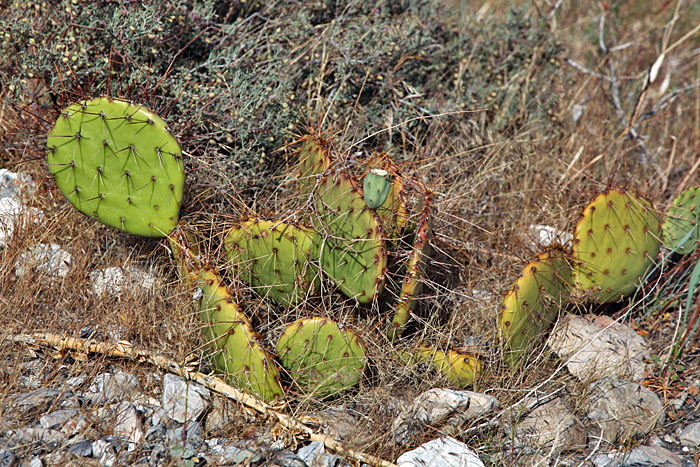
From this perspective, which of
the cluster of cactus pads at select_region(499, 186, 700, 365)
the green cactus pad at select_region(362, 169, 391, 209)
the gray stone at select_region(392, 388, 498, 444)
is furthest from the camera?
the cluster of cactus pads at select_region(499, 186, 700, 365)

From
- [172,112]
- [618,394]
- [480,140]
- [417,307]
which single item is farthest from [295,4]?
[618,394]

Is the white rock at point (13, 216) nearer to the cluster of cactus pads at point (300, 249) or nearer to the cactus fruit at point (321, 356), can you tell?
the cluster of cactus pads at point (300, 249)

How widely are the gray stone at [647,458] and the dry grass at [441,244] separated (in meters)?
0.23

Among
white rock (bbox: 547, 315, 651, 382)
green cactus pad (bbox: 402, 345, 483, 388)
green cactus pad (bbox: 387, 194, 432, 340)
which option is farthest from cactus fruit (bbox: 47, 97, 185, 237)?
white rock (bbox: 547, 315, 651, 382)

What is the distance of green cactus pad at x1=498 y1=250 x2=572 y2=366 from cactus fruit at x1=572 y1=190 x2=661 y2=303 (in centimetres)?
13

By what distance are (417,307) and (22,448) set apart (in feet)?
4.55

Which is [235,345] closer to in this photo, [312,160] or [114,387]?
[114,387]

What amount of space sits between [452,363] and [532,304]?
36cm

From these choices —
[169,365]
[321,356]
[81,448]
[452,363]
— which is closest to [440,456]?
[452,363]

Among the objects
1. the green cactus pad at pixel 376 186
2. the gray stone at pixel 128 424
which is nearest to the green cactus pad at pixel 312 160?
the green cactus pad at pixel 376 186

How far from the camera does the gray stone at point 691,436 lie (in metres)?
2.08

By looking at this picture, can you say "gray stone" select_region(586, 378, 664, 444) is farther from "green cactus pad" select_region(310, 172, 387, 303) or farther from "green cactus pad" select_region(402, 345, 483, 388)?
"green cactus pad" select_region(310, 172, 387, 303)

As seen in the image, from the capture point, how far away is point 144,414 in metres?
1.86

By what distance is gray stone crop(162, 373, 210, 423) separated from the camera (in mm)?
1864
